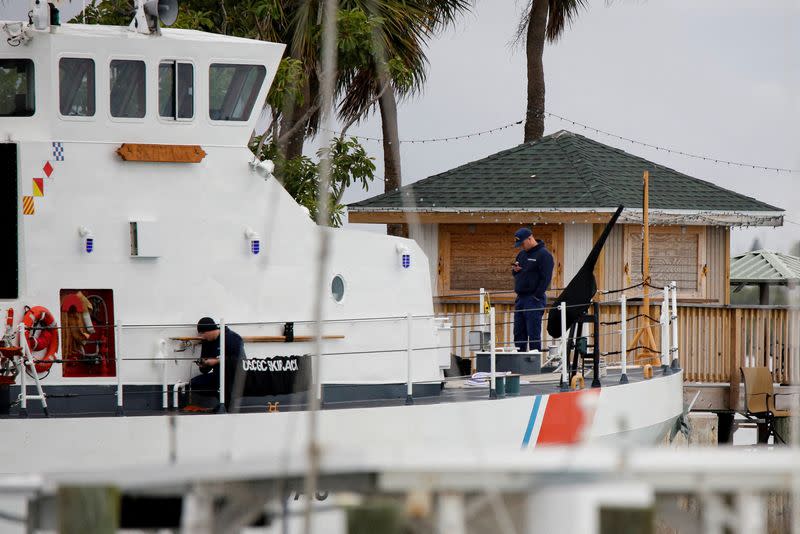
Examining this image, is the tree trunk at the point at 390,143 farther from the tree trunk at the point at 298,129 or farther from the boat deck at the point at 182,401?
the boat deck at the point at 182,401

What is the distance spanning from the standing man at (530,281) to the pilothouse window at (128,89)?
434 cm

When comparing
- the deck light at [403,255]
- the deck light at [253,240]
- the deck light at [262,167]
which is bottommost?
the deck light at [403,255]

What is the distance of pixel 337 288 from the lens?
37.1 feet

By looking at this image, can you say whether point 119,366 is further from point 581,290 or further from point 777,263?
point 777,263

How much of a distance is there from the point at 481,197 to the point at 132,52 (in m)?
9.38

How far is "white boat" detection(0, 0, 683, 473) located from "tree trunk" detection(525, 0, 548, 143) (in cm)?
1455

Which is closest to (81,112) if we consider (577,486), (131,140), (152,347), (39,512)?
(131,140)

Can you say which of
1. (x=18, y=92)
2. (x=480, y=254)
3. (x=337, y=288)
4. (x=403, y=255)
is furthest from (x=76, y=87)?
(x=480, y=254)

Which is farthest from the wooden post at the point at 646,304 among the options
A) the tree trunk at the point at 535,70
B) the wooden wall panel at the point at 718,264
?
the tree trunk at the point at 535,70

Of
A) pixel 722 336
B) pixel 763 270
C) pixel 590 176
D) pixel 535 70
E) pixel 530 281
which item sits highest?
pixel 535 70

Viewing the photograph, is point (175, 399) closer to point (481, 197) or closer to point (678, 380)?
point (678, 380)

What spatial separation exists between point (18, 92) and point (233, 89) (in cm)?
180

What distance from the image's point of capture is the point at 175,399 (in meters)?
10.1

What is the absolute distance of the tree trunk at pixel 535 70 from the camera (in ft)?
82.0
